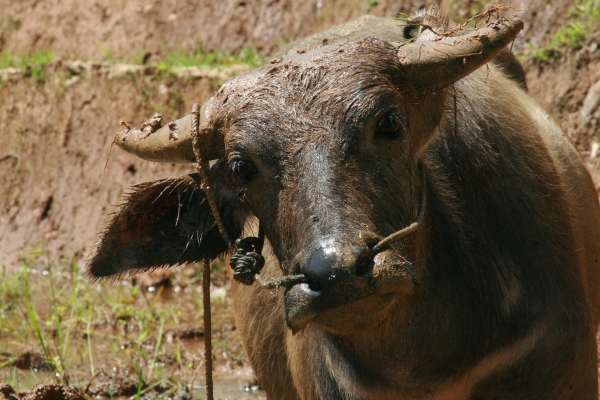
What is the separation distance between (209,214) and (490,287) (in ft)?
4.37

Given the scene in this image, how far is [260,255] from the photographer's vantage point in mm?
3318

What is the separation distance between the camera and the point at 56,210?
8.91m

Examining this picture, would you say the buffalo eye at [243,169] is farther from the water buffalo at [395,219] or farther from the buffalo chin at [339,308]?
the buffalo chin at [339,308]

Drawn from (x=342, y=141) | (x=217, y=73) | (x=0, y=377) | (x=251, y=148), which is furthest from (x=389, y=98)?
(x=217, y=73)

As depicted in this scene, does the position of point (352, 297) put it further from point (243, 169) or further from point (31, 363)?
point (31, 363)

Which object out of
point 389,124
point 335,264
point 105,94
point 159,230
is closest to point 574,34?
point 389,124

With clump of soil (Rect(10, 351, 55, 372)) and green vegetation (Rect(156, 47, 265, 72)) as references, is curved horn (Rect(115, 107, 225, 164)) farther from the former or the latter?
green vegetation (Rect(156, 47, 265, 72))

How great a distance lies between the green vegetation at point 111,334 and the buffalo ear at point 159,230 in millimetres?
1426

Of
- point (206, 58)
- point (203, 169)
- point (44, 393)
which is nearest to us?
point (203, 169)

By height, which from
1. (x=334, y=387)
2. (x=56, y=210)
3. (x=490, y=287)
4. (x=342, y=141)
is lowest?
(x=334, y=387)

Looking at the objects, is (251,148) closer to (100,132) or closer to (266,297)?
(266,297)

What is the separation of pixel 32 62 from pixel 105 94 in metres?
1.40

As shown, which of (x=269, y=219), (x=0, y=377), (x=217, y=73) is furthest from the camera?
(x=217, y=73)

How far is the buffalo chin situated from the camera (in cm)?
270
